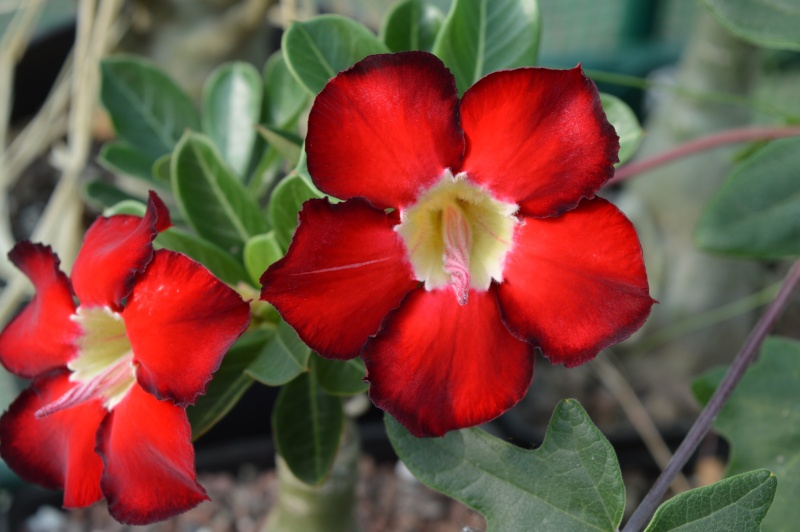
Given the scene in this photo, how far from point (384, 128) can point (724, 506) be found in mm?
312

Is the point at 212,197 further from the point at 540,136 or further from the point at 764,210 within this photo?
the point at 764,210

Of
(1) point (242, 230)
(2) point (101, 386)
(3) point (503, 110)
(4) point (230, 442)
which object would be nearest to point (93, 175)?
(4) point (230, 442)

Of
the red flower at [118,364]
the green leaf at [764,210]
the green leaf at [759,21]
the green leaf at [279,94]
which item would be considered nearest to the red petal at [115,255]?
the red flower at [118,364]

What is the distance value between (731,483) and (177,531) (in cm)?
107

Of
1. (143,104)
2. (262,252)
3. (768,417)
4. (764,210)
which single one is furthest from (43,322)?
(764,210)

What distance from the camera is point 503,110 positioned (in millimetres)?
512

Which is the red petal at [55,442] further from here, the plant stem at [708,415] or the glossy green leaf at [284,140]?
the plant stem at [708,415]

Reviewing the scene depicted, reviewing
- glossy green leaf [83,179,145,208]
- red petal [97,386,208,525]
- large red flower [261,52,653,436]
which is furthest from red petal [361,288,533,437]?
glossy green leaf [83,179,145,208]

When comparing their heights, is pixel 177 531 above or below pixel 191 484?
below

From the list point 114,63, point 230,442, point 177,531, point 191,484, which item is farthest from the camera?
point 230,442

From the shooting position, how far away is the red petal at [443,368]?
509 millimetres

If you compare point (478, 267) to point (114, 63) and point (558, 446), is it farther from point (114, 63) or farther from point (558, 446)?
point (114, 63)

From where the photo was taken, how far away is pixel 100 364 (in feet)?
1.98

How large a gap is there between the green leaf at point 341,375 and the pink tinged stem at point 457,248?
12 centimetres
